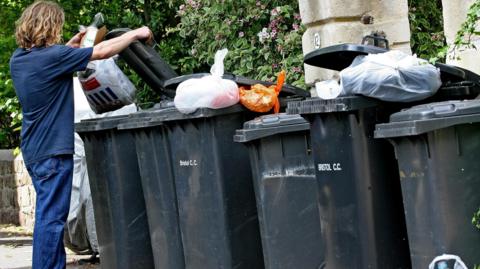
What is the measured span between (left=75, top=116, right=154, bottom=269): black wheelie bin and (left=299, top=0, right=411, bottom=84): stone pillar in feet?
6.64

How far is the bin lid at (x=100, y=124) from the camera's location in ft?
22.9

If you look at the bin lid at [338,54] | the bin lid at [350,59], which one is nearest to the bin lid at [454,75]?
the bin lid at [350,59]

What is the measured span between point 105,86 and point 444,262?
364cm

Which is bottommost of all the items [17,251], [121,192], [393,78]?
[17,251]

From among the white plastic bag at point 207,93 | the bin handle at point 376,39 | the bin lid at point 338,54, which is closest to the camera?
the bin lid at point 338,54

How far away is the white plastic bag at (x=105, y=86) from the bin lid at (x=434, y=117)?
10.7ft

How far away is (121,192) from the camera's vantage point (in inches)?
278

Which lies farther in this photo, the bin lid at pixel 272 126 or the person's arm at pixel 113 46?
the person's arm at pixel 113 46

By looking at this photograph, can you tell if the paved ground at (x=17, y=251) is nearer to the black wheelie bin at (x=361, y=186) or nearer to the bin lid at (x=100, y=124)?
the bin lid at (x=100, y=124)

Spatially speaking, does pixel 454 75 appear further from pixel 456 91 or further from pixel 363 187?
pixel 363 187

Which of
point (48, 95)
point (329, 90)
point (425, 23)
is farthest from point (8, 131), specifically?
point (329, 90)

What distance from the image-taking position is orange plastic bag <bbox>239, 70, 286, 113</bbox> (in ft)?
19.7

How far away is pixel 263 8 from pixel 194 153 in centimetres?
403

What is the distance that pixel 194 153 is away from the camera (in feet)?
19.8
